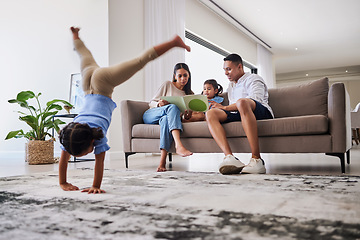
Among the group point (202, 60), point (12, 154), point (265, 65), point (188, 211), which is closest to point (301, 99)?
point (188, 211)

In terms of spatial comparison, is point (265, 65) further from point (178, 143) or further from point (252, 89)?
point (178, 143)

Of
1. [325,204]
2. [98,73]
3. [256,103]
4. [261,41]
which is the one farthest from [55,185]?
[261,41]

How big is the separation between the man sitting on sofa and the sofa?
97mm

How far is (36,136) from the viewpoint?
354 centimetres

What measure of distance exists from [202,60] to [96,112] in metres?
5.13

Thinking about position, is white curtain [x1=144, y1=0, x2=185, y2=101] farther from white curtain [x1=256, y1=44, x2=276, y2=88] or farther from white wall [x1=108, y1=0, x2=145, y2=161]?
white curtain [x1=256, y1=44, x2=276, y2=88]

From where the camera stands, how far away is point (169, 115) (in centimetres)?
235

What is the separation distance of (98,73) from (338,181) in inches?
49.0

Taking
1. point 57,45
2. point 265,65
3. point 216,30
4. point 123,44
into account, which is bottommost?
point 123,44

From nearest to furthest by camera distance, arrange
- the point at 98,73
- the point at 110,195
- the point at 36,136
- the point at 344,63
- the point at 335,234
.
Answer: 1. the point at 335,234
2. the point at 110,195
3. the point at 98,73
4. the point at 36,136
5. the point at 344,63

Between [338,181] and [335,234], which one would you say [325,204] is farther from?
[338,181]

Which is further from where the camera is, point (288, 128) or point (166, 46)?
point (288, 128)

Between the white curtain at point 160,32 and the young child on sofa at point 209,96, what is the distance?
1.57m

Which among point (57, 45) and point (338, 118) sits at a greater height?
point (57, 45)
